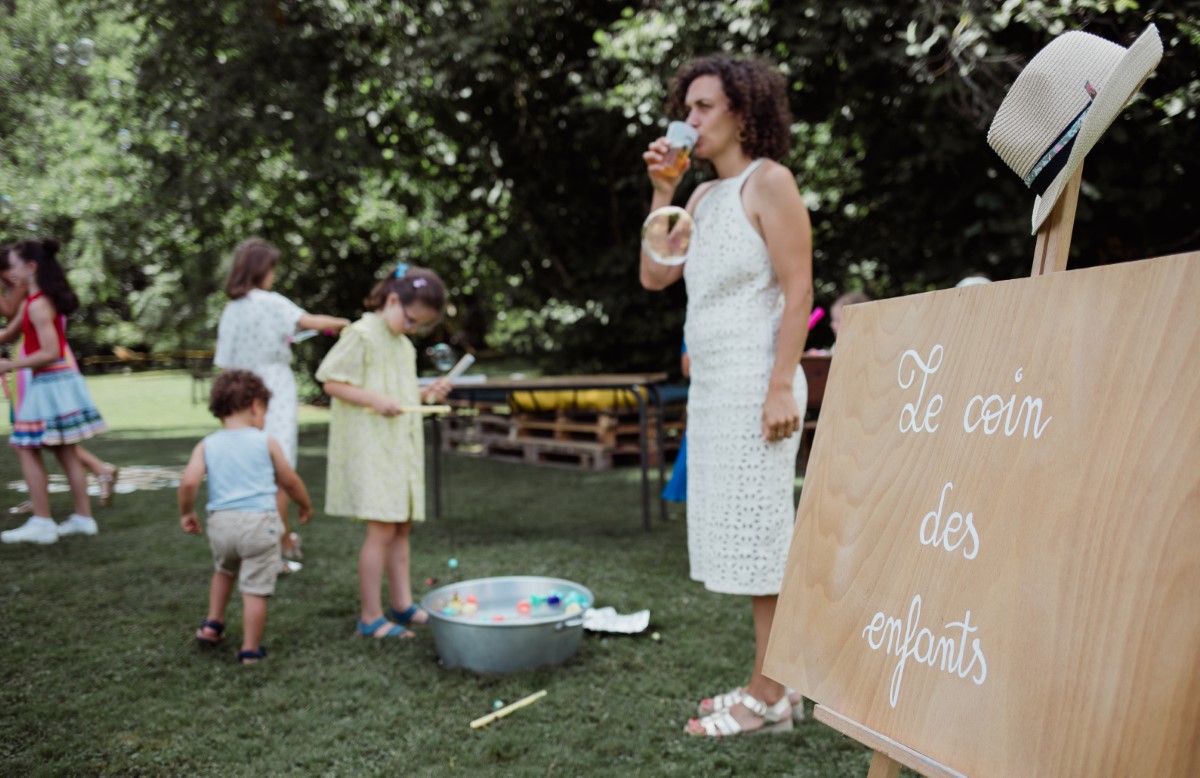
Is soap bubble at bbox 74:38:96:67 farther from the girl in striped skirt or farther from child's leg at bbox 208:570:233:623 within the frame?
child's leg at bbox 208:570:233:623

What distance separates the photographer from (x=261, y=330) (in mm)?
4211

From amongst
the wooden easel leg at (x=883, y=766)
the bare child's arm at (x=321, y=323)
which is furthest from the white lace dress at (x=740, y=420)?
the bare child's arm at (x=321, y=323)

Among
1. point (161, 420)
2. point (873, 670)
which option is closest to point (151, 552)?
point (873, 670)

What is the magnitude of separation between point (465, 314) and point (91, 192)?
600cm

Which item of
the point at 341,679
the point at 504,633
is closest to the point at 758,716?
the point at 504,633

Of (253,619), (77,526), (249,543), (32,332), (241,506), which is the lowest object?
(77,526)

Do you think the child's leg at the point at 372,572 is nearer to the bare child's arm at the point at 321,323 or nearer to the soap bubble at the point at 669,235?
the bare child's arm at the point at 321,323

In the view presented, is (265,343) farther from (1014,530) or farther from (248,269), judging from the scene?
(1014,530)

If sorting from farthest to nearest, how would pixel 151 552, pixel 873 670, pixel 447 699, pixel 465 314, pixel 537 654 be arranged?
pixel 465 314
pixel 151 552
pixel 537 654
pixel 447 699
pixel 873 670

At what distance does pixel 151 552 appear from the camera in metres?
4.78

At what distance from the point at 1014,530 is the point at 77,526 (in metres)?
5.44

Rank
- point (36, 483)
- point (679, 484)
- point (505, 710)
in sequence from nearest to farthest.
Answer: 1. point (505, 710)
2. point (679, 484)
3. point (36, 483)

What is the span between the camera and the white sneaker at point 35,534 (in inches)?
194

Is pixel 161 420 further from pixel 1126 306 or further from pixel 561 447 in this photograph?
pixel 1126 306
